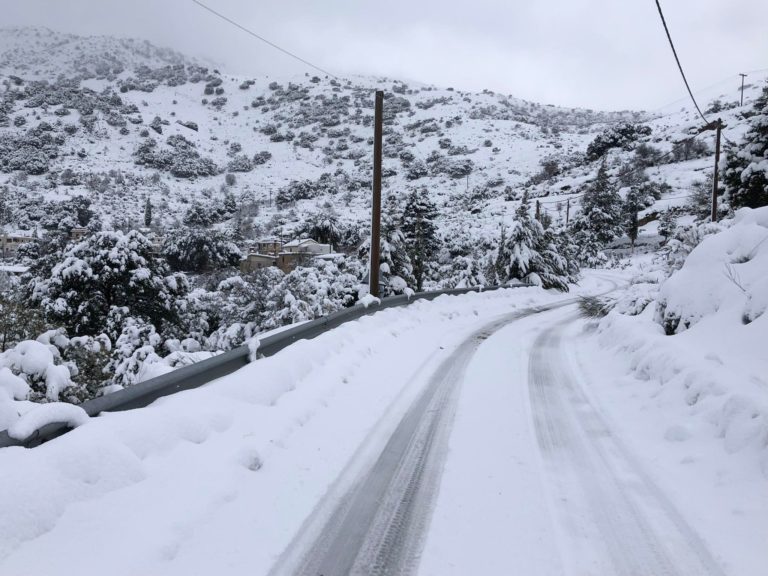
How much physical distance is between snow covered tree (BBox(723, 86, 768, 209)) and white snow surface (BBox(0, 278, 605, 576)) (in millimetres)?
20828

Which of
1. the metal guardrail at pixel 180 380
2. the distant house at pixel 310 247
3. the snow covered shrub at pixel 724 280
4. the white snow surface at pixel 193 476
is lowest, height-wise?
the white snow surface at pixel 193 476

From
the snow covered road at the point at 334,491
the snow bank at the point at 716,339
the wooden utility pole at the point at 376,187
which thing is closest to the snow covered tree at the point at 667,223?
the wooden utility pole at the point at 376,187

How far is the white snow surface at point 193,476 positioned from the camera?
2.45m

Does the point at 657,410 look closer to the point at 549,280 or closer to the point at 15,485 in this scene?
the point at 15,485

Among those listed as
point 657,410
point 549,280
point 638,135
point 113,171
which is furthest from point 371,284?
point 113,171

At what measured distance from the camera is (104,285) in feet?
50.9

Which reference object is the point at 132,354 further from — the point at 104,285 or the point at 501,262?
the point at 501,262

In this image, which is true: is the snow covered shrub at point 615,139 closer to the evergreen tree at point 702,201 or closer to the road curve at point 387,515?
the evergreen tree at point 702,201

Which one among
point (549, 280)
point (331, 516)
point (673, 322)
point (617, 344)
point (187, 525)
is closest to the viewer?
point (187, 525)

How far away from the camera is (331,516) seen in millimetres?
3213

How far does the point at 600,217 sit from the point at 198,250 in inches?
1898

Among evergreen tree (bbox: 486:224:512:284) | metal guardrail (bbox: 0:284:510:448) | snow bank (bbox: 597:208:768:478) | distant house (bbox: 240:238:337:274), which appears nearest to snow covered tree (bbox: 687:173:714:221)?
evergreen tree (bbox: 486:224:512:284)

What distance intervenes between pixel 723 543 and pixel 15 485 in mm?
4243

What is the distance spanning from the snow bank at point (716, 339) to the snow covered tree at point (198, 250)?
45708 mm
